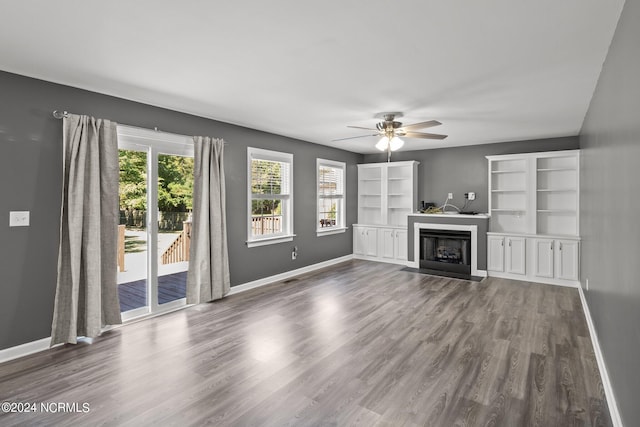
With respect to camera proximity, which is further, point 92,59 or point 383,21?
point 92,59

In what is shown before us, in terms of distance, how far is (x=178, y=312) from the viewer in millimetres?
4262

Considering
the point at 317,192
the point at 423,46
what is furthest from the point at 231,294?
the point at 423,46

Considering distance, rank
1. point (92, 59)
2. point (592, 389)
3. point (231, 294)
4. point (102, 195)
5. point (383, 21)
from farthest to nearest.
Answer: point (231, 294), point (102, 195), point (92, 59), point (592, 389), point (383, 21)

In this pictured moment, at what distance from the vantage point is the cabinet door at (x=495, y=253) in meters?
6.08

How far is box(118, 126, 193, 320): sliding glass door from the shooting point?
3912mm

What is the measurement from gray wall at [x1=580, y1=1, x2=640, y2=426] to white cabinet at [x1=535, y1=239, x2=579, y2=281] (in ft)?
9.78

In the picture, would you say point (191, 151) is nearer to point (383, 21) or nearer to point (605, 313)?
point (383, 21)

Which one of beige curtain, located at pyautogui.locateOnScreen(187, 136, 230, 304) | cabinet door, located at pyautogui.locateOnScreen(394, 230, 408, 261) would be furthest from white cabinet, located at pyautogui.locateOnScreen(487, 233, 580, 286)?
beige curtain, located at pyautogui.locateOnScreen(187, 136, 230, 304)

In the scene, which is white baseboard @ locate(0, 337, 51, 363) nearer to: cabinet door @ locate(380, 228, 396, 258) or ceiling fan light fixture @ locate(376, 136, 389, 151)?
ceiling fan light fixture @ locate(376, 136, 389, 151)

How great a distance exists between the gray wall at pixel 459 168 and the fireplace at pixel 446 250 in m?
0.82

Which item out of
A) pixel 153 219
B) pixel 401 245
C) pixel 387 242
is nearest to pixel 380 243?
pixel 387 242

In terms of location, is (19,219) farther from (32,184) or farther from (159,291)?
(159,291)

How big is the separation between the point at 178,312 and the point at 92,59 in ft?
9.62

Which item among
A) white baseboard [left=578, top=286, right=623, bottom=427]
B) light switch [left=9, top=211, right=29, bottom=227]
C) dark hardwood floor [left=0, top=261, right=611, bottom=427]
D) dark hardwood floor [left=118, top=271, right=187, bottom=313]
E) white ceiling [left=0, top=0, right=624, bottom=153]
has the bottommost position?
dark hardwood floor [left=0, top=261, right=611, bottom=427]
